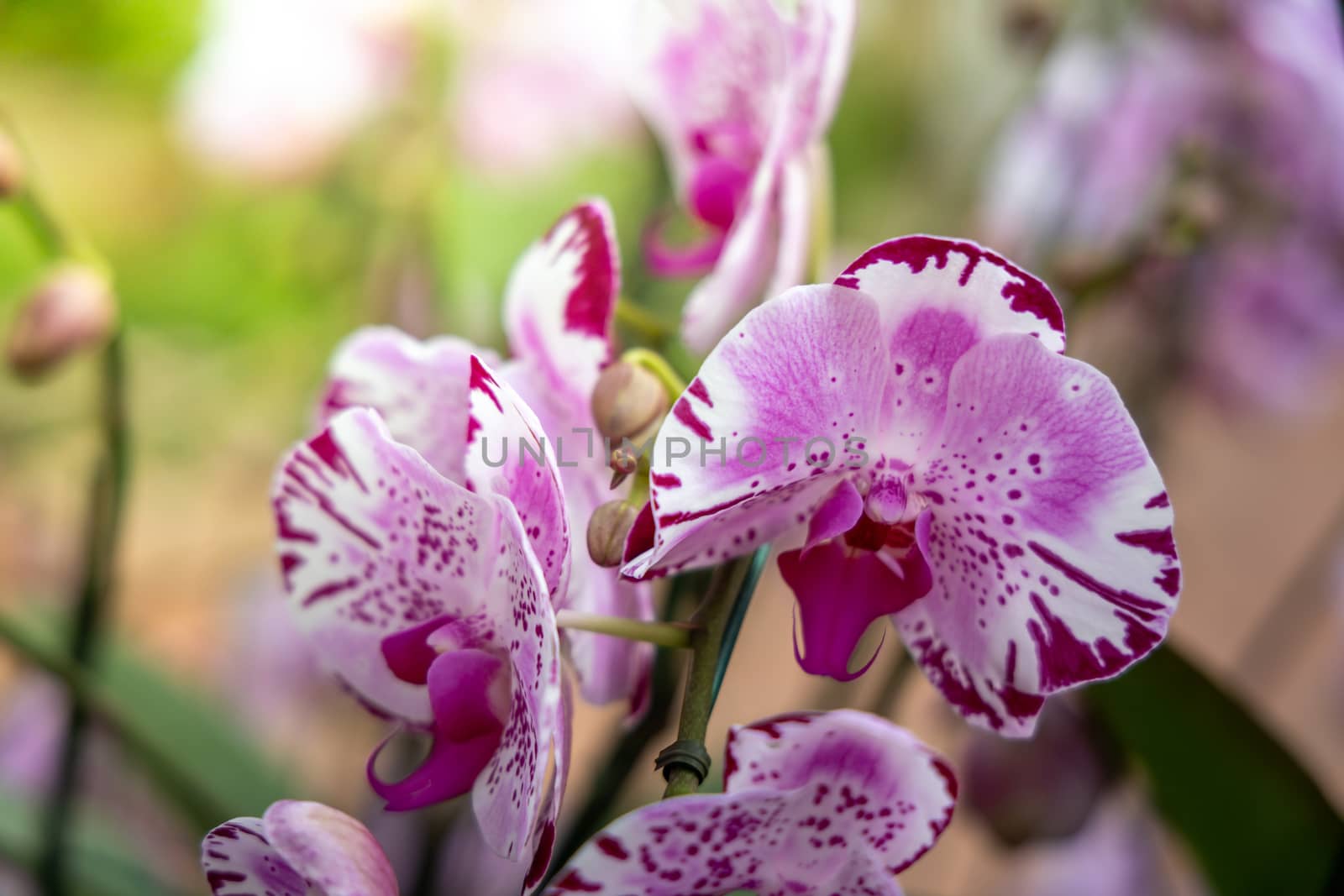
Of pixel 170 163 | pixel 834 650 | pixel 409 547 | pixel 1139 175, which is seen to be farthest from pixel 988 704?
pixel 170 163

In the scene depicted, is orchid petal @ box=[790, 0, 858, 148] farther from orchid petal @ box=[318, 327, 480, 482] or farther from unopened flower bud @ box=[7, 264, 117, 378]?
unopened flower bud @ box=[7, 264, 117, 378]

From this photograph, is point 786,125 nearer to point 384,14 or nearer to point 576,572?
point 576,572

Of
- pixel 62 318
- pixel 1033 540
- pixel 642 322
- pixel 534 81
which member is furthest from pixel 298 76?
pixel 1033 540

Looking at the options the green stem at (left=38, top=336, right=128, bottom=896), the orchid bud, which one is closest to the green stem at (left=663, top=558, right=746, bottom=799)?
the green stem at (left=38, top=336, right=128, bottom=896)

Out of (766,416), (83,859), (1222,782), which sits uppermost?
(766,416)

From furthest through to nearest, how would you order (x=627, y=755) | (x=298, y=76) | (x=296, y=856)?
(x=298, y=76) < (x=627, y=755) < (x=296, y=856)

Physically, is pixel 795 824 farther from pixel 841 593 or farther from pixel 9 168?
pixel 9 168
